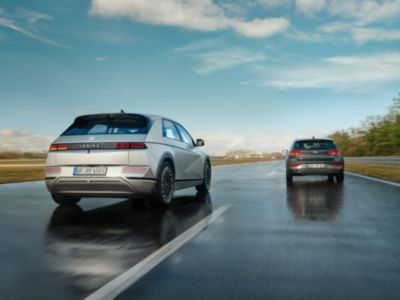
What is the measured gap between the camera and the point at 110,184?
6.93m

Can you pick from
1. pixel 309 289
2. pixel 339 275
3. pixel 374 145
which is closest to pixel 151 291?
pixel 309 289

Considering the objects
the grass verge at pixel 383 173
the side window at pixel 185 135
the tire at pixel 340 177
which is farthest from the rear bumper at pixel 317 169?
the side window at pixel 185 135

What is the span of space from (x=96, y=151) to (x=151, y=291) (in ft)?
13.8

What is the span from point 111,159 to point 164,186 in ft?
4.05

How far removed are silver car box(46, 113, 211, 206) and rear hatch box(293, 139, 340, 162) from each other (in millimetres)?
7880

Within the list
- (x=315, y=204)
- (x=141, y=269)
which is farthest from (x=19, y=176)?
(x=141, y=269)

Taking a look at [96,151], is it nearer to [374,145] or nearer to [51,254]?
[51,254]

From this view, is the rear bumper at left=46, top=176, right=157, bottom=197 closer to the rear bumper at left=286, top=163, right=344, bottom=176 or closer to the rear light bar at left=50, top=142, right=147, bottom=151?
the rear light bar at left=50, top=142, right=147, bottom=151

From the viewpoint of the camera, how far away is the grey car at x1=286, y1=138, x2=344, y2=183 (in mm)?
14570

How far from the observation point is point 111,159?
6.99 metres

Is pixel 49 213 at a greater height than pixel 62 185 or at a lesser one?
lesser

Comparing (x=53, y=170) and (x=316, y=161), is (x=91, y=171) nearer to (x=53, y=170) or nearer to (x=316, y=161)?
(x=53, y=170)

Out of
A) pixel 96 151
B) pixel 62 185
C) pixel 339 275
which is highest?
pixel 96 151

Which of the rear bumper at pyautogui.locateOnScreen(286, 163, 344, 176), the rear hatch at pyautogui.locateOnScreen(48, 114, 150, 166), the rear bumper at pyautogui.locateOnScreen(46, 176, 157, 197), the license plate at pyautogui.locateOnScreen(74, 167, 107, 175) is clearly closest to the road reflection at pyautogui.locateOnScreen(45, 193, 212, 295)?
the rear bumper at pyautogui.locateOnScreen(46, 176, 157, 197)
